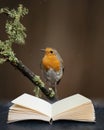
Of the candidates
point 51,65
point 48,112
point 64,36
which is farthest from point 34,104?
point 64,36

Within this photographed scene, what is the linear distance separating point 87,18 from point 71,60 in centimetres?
20

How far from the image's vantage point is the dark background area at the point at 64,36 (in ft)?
5.20

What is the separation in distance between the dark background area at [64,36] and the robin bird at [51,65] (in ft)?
0.59

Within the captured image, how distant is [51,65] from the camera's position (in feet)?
4.47

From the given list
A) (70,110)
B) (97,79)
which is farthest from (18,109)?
(97,79)

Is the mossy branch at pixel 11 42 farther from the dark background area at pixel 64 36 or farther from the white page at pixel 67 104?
the dark background area at pixel 64 36

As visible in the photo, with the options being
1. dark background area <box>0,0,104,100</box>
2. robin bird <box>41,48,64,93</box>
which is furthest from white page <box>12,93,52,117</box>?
dark background area <box>0,0,104,100</box>

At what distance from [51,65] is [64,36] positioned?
27cm

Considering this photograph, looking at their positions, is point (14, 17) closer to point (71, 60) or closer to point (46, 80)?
point (46, 80)

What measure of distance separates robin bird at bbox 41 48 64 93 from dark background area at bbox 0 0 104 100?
7.1 inches

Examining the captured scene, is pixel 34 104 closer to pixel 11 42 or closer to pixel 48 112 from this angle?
pixel 48 112

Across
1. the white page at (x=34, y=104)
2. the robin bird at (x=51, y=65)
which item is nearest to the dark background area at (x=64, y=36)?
the robin bird at (x=51, y=65)

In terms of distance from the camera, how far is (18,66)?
1.27 meters

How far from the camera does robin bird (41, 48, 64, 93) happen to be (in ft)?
4.44
